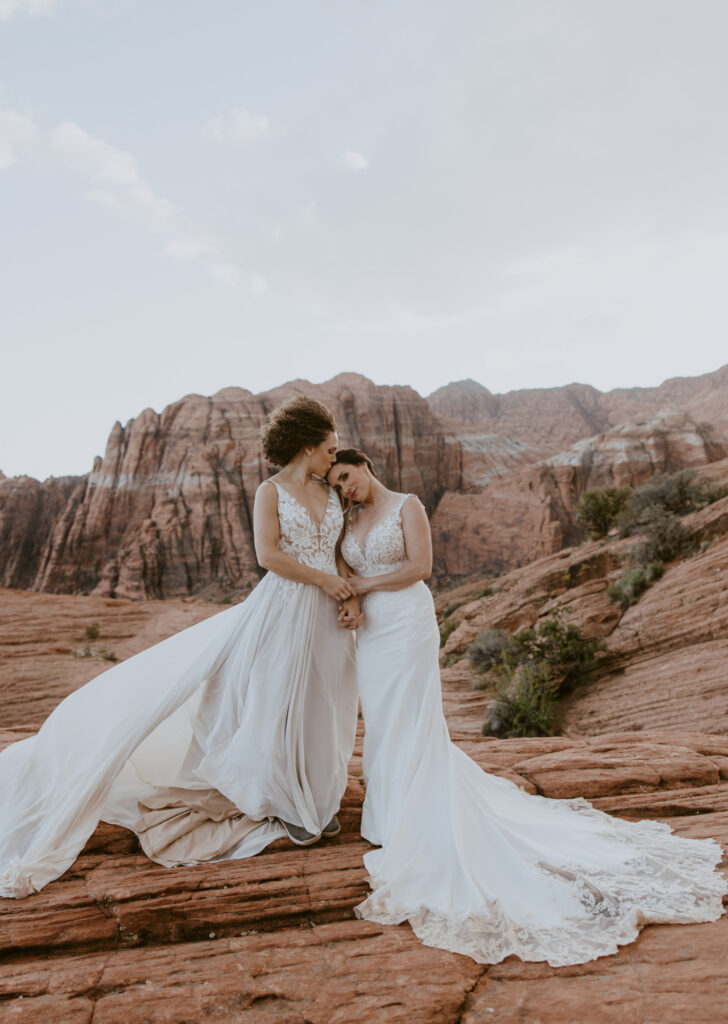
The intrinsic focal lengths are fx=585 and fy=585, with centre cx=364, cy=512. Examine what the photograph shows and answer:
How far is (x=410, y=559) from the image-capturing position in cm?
391

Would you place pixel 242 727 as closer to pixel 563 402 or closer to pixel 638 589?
pixel 638 589

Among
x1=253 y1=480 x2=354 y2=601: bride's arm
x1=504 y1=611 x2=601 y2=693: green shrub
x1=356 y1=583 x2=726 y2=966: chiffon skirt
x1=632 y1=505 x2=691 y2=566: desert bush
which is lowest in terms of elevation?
x1=504 y1=611 x2=601 y2=693: green shrub

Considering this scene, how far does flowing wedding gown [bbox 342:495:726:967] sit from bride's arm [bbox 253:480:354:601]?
0.24 meters

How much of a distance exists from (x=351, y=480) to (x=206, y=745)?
6.47ft

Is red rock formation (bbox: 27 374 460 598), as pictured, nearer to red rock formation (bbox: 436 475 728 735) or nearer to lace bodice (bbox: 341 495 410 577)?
red rock formation (bbox: 436 475 728 735)

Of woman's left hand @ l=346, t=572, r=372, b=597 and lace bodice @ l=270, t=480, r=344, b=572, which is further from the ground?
lace bodice @ l=270, t=480, r=344, b=572

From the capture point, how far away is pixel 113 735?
11.4 feet

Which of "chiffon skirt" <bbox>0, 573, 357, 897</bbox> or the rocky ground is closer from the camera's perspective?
the rocky ground

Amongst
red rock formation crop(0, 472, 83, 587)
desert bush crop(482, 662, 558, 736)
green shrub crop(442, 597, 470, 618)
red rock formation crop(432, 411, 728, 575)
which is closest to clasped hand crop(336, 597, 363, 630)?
desert bush crop(482, 662, 558, 736)

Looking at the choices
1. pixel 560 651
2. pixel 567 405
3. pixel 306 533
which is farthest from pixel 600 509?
pixel 567 405

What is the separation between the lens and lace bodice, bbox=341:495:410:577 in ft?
12.8

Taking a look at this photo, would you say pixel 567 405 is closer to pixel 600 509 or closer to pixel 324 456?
pixel 600 509

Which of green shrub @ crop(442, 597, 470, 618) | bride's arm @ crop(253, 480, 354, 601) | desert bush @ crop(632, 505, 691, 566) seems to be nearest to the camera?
bride's arm @ crop(253, 480, 354, 601)

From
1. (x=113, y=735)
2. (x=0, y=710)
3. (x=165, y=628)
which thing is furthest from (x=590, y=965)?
(x=165, y=628)
